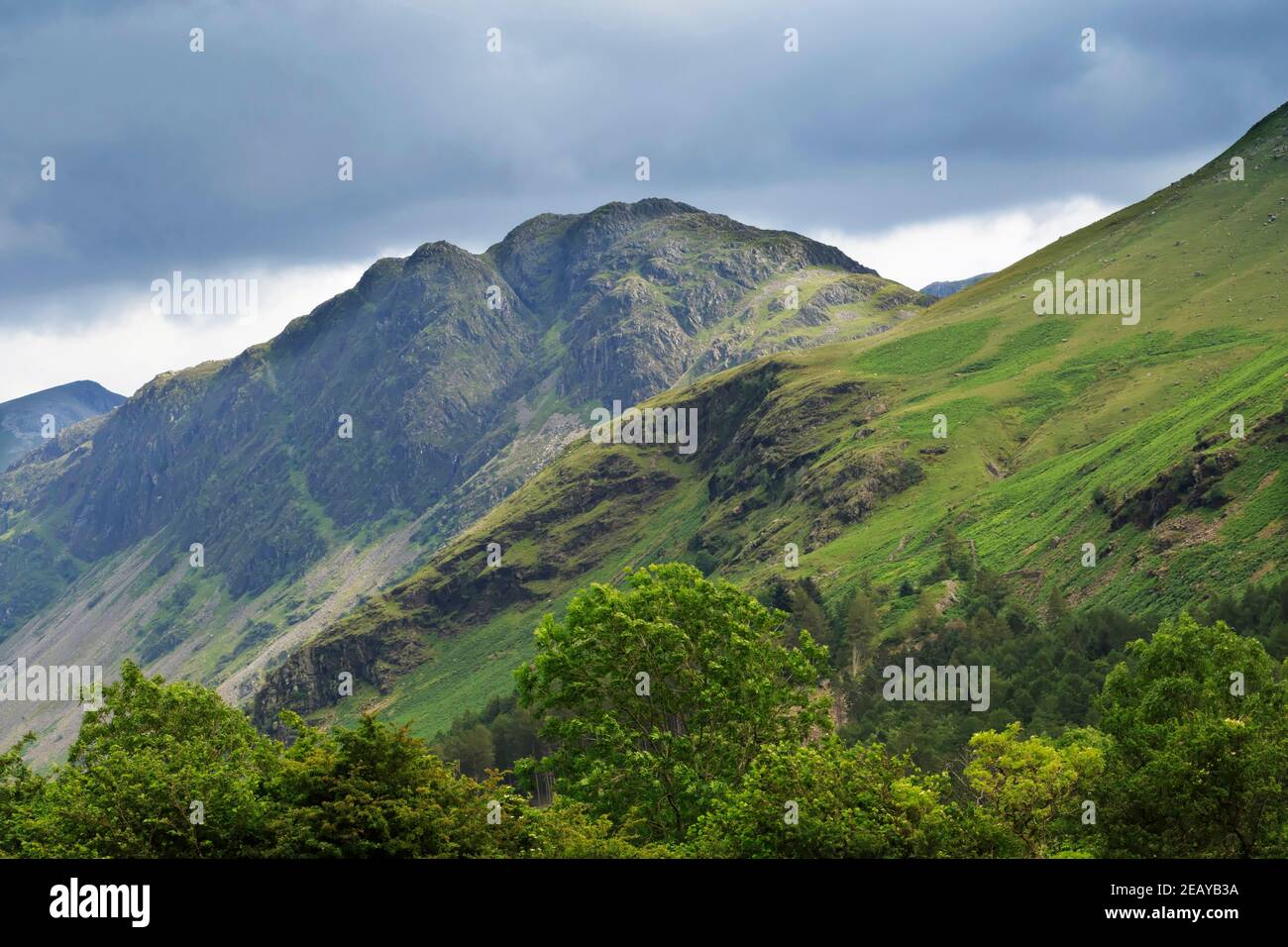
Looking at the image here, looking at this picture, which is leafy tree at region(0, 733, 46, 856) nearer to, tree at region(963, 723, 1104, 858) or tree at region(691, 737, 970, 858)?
tree at region(691, 737, 970, 858)

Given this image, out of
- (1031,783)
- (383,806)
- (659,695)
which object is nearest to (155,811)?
(383,806)

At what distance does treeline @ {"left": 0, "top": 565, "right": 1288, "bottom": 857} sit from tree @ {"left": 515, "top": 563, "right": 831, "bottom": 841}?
4.5 inches

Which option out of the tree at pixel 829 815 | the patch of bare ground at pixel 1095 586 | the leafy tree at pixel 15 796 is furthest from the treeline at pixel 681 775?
the patch of bare ground at pixel 1095 586

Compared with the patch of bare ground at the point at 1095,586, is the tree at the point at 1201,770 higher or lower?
lower

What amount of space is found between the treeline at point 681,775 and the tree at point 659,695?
0.37 ft

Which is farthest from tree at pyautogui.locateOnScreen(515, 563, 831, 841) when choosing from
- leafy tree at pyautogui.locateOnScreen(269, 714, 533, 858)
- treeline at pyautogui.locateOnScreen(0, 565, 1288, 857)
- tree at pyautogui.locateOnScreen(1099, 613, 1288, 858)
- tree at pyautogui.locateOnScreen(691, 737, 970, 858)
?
tree at pyautogui.locateOnScreen(1099, 613, 1288, 858)

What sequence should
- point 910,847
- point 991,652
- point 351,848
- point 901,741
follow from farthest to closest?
point 991,652, point 901,741, point 910,847, point 351,848

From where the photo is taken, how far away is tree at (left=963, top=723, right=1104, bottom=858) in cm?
4934

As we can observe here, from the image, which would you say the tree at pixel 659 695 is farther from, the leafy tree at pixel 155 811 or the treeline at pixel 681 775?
the leafy tree at pixel 155 811

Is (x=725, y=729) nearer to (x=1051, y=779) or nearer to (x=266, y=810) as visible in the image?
(x=1051, y=779)

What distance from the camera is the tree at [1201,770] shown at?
4722 cm
